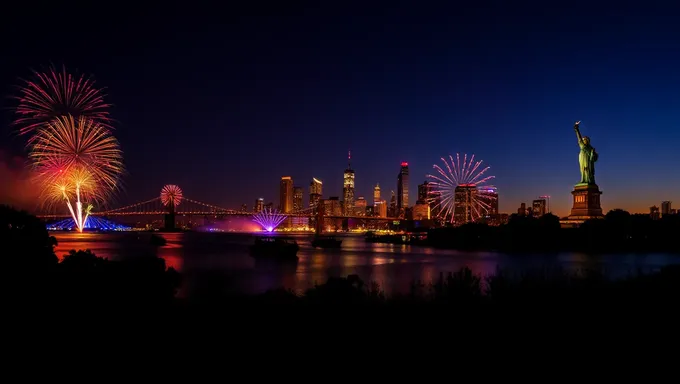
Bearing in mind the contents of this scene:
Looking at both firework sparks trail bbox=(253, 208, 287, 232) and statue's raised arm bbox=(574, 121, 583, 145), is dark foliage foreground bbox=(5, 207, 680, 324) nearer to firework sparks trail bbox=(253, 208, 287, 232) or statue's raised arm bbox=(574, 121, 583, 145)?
statue's raised arm bbox=(574, 121, 583, 145)

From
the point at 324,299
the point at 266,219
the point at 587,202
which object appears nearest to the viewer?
the point at 324,299

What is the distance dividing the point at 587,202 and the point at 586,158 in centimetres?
665

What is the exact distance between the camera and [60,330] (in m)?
10.8

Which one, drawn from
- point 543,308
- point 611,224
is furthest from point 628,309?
point 611,224

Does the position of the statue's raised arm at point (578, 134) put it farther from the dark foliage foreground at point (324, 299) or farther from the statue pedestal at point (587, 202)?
the dark foliage foreground at point (324, 299)

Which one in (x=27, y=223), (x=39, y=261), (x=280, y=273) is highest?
(x=27, y=223)

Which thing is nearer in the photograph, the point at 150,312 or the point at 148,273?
the point at 150,312

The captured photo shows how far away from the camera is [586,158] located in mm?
79000

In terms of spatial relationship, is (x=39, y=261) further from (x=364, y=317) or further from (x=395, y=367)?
(x=395, y=367)

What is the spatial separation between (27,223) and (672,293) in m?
21.6

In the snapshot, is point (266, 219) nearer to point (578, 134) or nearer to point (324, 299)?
point (578, 134)

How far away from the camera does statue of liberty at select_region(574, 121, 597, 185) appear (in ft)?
258

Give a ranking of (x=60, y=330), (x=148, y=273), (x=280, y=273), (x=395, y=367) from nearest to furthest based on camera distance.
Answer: (x=395, y=367), (x=60, y=330), (x=148, y=273), (x=280, y=273)

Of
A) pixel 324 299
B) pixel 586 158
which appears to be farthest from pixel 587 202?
pixel 324 299
